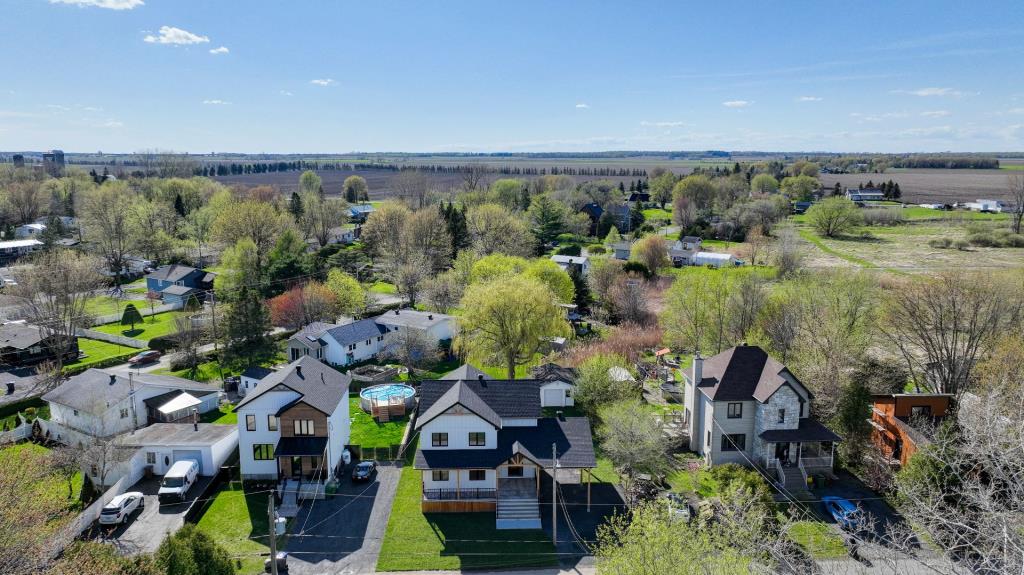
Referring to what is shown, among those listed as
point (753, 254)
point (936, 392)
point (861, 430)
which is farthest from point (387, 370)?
point (753, 254)

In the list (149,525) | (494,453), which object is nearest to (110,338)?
(149,525)

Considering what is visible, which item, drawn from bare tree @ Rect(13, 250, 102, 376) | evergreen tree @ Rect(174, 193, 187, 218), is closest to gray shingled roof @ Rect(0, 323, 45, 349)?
bare tree @ Rect(13, 250, 102, 376)

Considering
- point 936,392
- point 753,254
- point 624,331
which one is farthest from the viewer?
point 753,254

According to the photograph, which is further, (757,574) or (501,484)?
(501,484)

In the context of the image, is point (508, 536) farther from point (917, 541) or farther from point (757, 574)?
point (917, 541)

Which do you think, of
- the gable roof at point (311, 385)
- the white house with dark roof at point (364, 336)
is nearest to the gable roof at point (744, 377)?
the gable roof at point (311, 385)

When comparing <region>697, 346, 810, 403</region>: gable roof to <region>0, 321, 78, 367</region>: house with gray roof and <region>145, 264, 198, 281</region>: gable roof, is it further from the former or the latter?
<region>145, 264, 198, 281</region>: gable roof
